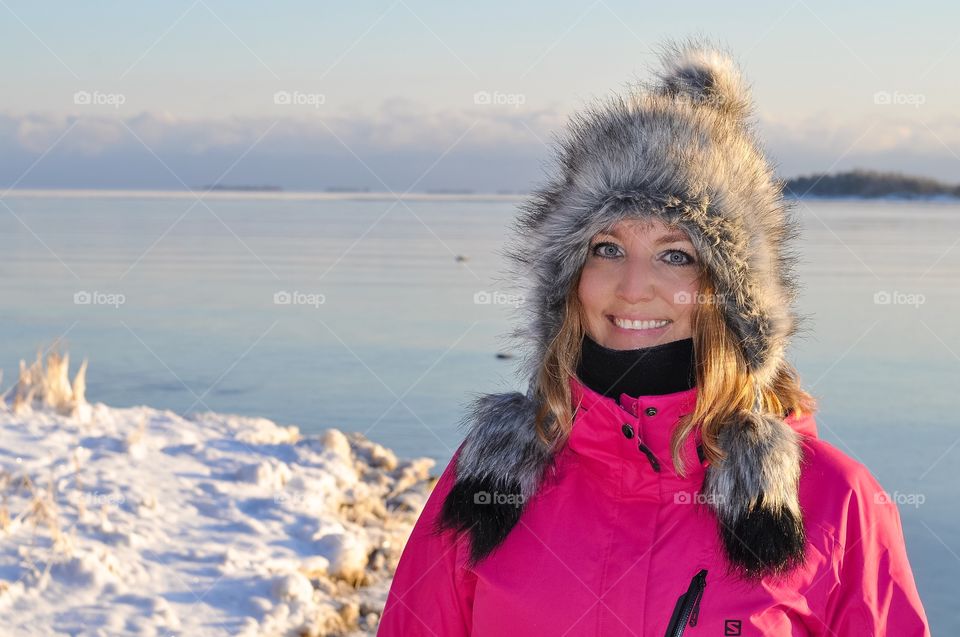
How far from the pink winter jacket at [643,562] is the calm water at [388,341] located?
1.04 m

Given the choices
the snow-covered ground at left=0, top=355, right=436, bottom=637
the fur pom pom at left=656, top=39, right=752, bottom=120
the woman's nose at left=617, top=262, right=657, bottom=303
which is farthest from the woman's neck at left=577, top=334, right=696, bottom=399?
the snow-covered ground at left=0, top=355, right=436, bottom=637

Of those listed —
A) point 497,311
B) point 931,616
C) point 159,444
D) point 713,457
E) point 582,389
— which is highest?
point 497,311

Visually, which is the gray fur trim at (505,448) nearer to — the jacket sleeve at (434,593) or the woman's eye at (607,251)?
the jacket sleeve at (434,593)

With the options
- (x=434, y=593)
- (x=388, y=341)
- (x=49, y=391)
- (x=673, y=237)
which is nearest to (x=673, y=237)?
(x=673, y=237)

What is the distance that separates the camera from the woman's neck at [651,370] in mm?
2262

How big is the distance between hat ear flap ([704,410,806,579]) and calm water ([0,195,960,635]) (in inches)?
38.9

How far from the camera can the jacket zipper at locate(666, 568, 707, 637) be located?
2012mm

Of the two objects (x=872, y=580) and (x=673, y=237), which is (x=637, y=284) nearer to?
(x=673, y=237)

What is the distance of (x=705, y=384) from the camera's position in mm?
2199

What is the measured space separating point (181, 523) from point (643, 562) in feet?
9.70

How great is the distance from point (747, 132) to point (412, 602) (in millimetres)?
1423

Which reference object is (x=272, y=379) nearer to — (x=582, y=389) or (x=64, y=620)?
(x=64, y=620)

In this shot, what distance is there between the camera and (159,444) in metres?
5.39

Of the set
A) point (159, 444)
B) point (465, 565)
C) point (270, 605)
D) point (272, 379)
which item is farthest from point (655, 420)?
point (272, 379)
